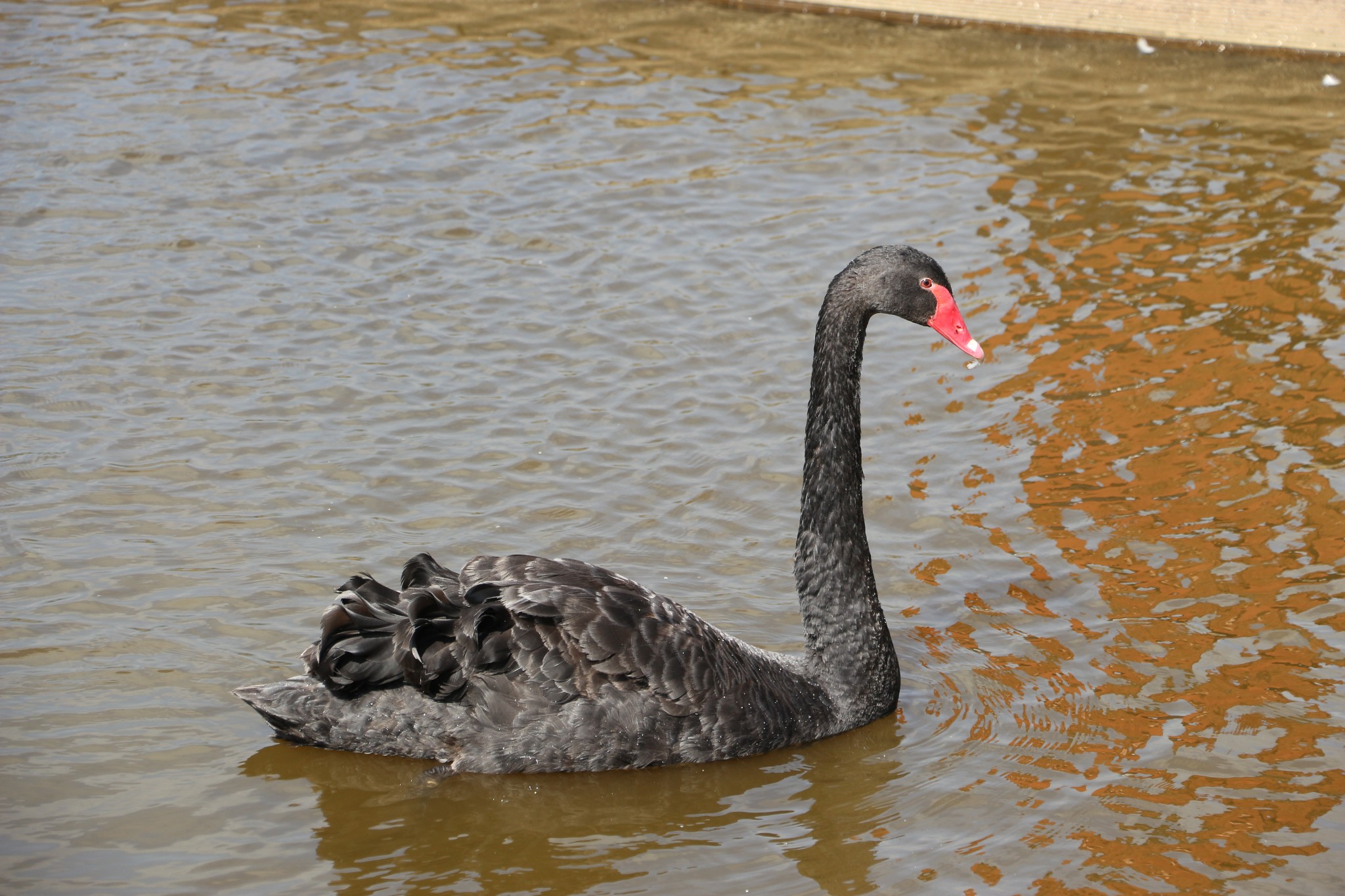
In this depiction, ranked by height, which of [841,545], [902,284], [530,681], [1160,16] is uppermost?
[1160,16]

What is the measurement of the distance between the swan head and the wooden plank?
30.5 feet

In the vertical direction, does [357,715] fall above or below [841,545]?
below

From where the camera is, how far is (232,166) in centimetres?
1141

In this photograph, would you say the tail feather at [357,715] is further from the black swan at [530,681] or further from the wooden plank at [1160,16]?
the wooden plank at [1160,16]

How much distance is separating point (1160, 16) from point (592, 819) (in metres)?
11.4

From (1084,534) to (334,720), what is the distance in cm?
385

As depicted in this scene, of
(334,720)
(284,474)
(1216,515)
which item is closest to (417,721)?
(334,720)

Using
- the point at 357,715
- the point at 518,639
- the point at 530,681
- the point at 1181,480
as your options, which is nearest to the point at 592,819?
the point at 530,681

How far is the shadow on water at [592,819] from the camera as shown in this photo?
5.16 meters

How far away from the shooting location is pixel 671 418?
855 cm

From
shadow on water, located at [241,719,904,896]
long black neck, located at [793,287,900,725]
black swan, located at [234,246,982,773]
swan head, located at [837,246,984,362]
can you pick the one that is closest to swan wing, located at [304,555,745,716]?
black swan, located at [234,246,982,773]

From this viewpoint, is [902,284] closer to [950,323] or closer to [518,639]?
[950,323]

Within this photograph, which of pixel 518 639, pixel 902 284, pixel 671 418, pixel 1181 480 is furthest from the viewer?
pixel 671 418

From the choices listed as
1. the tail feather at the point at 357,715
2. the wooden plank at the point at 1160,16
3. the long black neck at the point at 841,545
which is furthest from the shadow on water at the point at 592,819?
the wooden plank at the point at 1160,16
